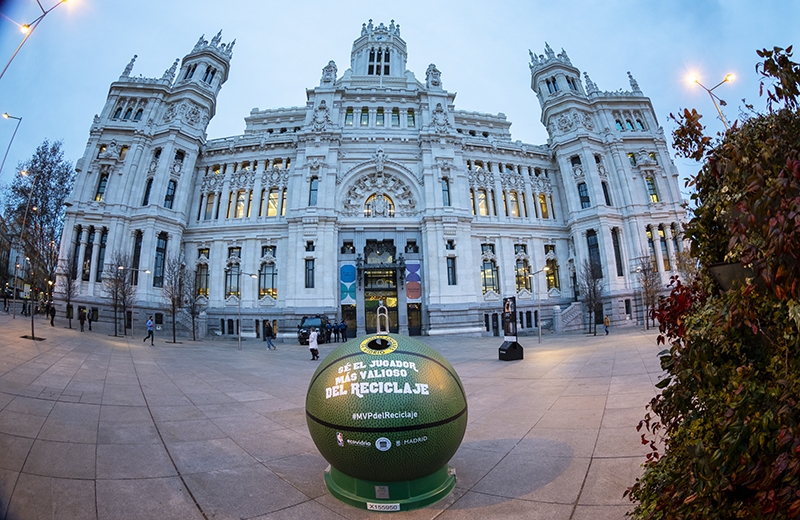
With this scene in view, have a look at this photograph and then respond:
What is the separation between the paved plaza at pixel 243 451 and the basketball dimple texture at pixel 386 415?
0.56 m

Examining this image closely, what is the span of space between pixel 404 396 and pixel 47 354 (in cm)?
1541

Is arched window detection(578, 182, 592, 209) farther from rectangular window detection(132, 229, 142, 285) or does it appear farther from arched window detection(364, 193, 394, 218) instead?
rectangular window detection(132, 229, 142, 285)

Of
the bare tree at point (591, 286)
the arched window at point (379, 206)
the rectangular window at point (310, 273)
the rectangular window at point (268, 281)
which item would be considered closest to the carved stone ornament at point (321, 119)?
the arched window at point (379, 206)

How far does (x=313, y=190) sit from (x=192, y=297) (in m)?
17.4

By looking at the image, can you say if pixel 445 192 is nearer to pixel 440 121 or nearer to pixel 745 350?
pixel 440 121

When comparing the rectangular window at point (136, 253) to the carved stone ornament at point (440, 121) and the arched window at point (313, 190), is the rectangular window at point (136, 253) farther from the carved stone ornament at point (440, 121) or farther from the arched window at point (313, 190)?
the carved stone ornament at point (440, 121)

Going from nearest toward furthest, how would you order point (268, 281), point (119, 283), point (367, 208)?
point (119, 283) < point (268, 281) < point (367, 208)

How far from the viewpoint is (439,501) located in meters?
4.03

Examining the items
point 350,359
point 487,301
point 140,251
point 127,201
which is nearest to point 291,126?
point 127,201

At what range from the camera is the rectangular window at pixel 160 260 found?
128 ft

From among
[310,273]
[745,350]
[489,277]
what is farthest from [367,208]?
[745,350]

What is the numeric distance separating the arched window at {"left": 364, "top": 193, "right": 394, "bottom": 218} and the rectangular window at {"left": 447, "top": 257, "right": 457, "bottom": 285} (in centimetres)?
913

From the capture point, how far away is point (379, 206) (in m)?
42.3

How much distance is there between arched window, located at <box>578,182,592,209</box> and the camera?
150ft
